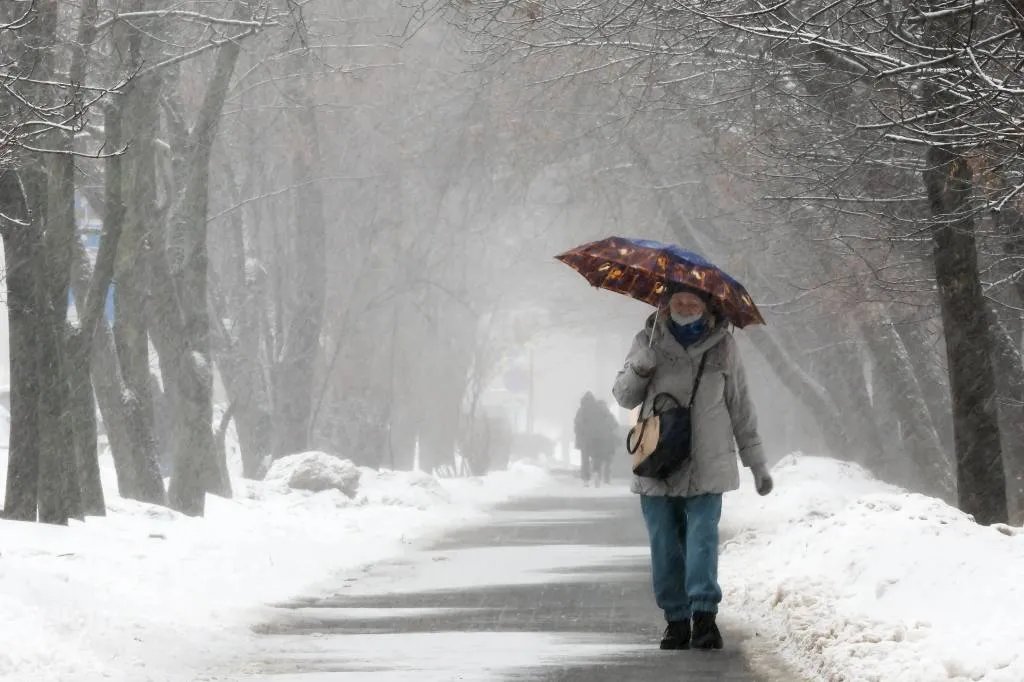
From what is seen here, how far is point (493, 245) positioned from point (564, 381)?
98.4m

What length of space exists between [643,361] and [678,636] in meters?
1.47

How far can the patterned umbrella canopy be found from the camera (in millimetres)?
9500

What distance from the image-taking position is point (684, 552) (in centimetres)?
966

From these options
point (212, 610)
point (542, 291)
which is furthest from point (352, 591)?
point (542, 291)

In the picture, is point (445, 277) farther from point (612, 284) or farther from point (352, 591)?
point (612, 284)

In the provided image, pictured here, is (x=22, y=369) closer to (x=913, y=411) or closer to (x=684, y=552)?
(x=684, y=552)

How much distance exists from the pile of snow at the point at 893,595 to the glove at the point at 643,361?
63.0 inches

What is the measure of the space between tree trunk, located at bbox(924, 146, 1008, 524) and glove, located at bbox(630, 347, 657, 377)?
4684 mm

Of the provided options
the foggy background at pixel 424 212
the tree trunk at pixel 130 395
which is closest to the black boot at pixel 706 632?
the foggy background at pixel 424 212

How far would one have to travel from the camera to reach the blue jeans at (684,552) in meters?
9.36

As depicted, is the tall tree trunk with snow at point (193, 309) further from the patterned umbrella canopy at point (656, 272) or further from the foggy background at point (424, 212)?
the patterned umbrella canopy at point (656, 272)

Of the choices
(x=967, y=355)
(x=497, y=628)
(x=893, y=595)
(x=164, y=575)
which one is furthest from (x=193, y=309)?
(x=893, y=595)

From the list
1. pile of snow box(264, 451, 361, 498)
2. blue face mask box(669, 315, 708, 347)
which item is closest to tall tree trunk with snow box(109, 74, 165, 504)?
pile of snow box(264, 451, 361, 498)

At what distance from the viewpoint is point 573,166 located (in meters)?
32.7
